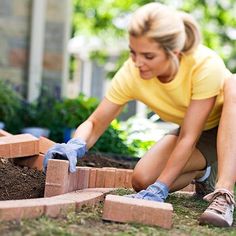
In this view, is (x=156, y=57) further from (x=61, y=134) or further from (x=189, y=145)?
(x=61, y=134)

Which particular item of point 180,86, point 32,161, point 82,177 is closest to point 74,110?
point 32,161

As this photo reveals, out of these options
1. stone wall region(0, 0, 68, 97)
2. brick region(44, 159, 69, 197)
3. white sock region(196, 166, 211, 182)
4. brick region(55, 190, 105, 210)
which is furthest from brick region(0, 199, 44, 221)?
stone wall region(0, 0, 68, 97)

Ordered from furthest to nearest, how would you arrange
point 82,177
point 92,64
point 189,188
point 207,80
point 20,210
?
point 92,64 < point 189,188 < point 82,177 < point 207,80 < point 20,210

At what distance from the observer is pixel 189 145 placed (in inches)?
119

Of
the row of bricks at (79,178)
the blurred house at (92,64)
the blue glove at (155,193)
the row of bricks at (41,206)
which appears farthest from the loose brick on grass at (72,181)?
the blurred house at (92,64)

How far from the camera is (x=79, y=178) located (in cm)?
323

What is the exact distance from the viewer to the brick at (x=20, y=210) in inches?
97.0

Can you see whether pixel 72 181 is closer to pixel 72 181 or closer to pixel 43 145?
pixel 72 181

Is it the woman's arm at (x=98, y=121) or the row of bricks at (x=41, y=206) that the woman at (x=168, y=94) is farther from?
the row of bricks at (x=41, y=206)

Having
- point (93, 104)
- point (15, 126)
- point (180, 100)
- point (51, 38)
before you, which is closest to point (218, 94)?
point (180, 100)

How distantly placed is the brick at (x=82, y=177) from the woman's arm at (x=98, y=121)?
5.0 inches

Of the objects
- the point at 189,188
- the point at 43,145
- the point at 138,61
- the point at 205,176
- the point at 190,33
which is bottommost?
the point at 189,188

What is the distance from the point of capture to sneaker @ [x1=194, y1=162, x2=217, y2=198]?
11.6ft

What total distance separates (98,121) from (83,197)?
0.49m
